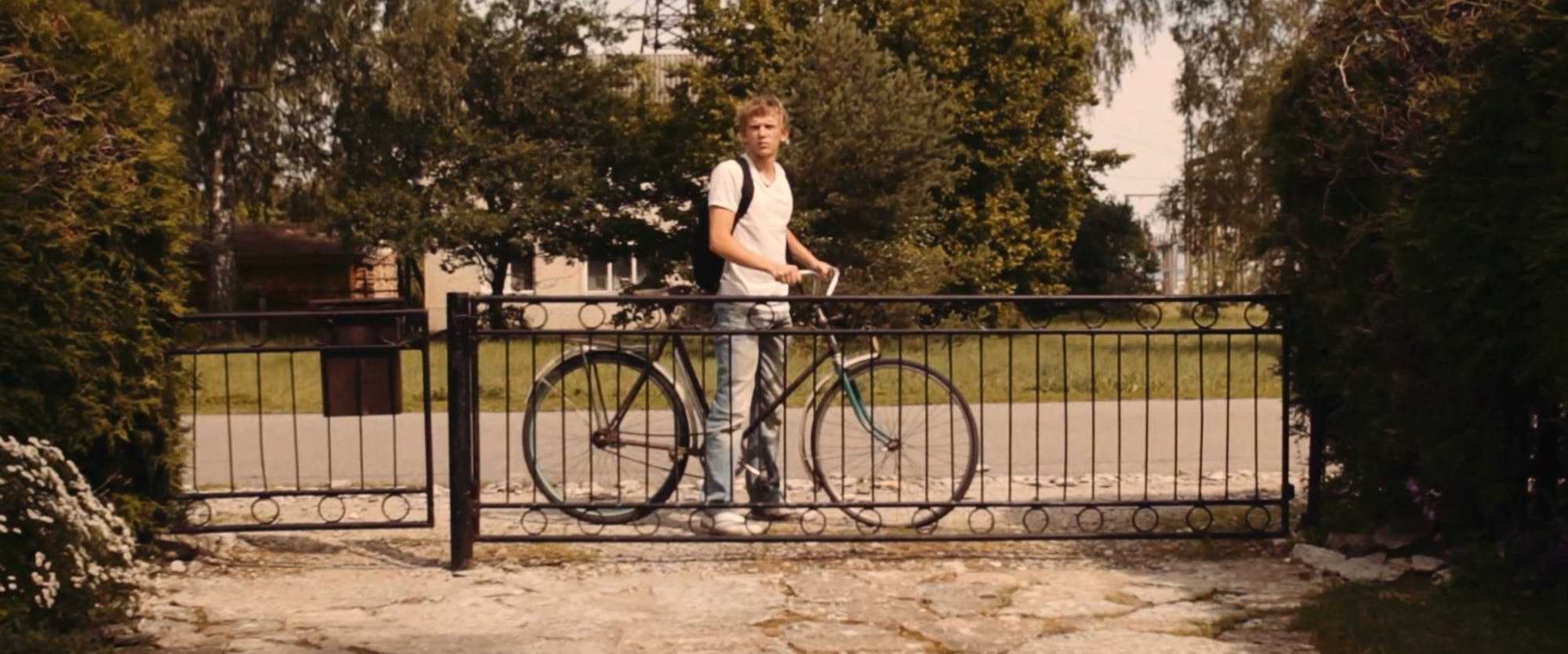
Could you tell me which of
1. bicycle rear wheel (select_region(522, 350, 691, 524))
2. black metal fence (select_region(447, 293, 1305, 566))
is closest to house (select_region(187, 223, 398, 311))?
black metal fence (select_region(447, 293, 1305, 566))

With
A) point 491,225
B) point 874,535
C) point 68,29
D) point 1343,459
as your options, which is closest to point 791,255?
point 874,535

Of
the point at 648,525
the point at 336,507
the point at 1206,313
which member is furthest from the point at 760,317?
the point at 336,507

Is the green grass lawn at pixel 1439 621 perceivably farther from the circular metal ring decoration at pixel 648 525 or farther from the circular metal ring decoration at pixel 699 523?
the circular metal ring decoration at pixel 648 525

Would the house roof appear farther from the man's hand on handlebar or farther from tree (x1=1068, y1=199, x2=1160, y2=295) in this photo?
the man's hand on handlebar

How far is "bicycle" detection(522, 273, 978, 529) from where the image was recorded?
7.74 metres

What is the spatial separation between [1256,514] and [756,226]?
269 cm

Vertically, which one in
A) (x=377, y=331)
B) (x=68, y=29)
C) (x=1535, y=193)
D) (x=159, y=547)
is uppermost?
(x=68, y=29)

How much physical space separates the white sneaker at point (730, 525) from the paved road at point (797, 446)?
1.68 m

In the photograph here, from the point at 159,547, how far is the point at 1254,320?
16.3 ft

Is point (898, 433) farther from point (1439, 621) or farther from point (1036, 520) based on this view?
point (1439, 621)

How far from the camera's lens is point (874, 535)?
7.13 m

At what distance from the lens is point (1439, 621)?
5.62 meters

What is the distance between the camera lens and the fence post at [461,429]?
268 inches

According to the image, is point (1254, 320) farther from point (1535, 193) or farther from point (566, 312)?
point (566, 312)
